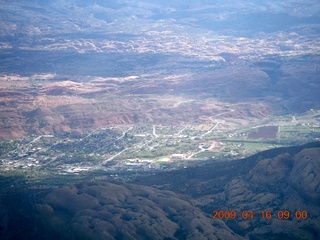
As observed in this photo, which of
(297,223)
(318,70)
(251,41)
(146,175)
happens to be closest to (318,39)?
(251,41)

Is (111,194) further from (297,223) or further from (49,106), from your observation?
(49,106)
